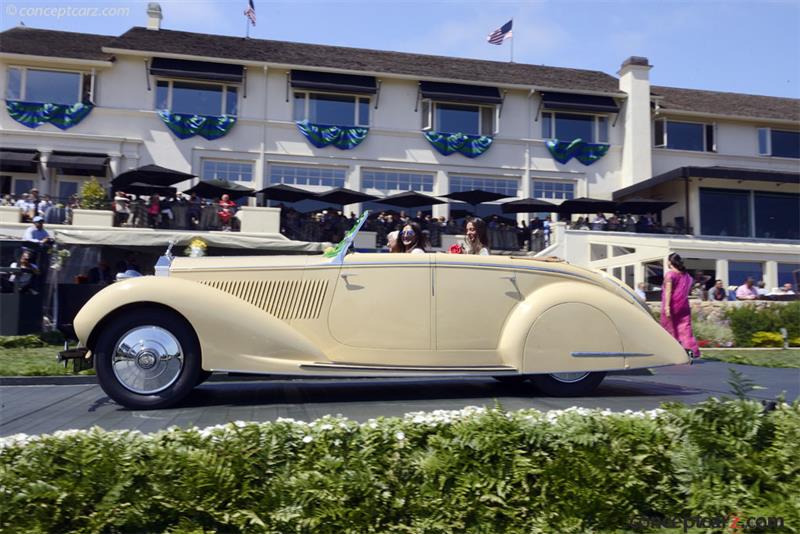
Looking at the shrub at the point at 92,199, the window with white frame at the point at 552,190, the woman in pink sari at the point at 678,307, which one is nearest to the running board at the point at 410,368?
the woman in pink sari at the point at 678,307

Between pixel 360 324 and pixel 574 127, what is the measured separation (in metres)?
25.9

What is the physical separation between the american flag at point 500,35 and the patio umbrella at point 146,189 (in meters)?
16.3

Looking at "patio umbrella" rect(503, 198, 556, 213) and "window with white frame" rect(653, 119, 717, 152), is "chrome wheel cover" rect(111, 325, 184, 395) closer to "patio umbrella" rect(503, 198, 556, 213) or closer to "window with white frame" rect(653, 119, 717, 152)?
"patio umbrella" rect(503, 198, 556, 213)

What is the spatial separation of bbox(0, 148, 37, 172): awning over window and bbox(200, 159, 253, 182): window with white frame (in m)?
6.10

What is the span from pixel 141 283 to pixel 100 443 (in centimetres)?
246

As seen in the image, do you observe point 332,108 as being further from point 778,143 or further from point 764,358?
point 778,143

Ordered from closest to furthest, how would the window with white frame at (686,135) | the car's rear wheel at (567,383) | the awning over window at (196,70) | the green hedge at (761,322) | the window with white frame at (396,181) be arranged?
the car's rear wheel at (567,383), the green hedge at (761,322), the awning over window at (196,70), the window with white frame at (396,181), the window with white frame at (686,135)

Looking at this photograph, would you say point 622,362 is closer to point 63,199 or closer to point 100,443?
point 100,443

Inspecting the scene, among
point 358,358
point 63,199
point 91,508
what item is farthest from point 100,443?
point 63,199

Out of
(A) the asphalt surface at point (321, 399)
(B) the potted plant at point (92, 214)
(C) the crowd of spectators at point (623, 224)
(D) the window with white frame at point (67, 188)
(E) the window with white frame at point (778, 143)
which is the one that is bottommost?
(A) the asphalt surface at point (321, 399)

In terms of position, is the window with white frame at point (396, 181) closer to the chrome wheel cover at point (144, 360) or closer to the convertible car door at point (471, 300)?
the convertible car door at point (471, 300)

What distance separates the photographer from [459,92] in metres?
27.0

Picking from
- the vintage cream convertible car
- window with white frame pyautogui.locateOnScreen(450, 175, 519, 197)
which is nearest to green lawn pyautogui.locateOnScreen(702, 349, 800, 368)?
the vintage cream convertible car

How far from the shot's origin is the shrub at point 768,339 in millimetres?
12961
